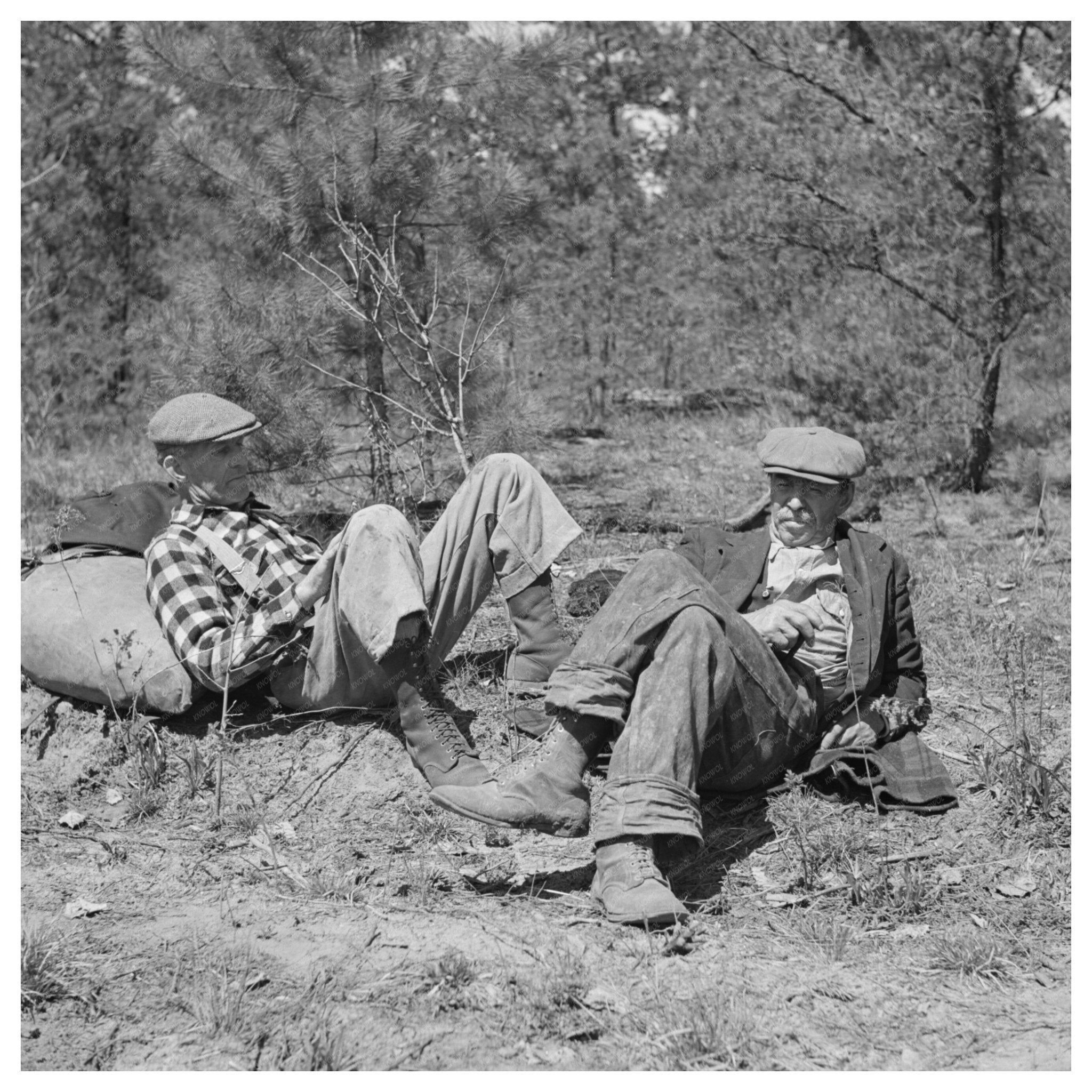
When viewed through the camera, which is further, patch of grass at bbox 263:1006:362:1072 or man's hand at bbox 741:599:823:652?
man's hand at bbox 741:599:823:652

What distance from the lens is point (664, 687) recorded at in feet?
10.2

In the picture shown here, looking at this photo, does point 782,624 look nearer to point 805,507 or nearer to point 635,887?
point 805,507

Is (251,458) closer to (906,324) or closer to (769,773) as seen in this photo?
(769,773)

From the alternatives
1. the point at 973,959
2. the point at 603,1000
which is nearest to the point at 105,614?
the point at 603,1000

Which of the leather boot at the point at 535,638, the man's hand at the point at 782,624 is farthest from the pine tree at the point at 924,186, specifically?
the man's hand at the point at 782,624

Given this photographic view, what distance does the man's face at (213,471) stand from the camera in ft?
13.2

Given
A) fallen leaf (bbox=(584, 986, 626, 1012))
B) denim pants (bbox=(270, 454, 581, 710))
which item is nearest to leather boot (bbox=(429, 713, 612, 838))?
fallen leaf (bbox=(584, 986, 626, 1012))

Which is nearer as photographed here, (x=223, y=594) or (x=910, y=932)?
(x=910, y=932)

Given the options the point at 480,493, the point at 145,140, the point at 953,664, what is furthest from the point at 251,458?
the point at 145,140

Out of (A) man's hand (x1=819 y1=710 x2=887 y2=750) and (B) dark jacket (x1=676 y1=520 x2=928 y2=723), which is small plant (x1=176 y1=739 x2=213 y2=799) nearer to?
(B) dark jacket (x1=676 y1=520 x2=928 y2=723)

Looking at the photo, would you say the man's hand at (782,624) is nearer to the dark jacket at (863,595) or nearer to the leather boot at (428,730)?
the dark jacket at (863,595)

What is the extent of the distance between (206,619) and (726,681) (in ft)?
5.43

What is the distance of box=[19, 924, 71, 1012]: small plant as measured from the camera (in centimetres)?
279

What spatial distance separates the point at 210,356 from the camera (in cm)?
586
